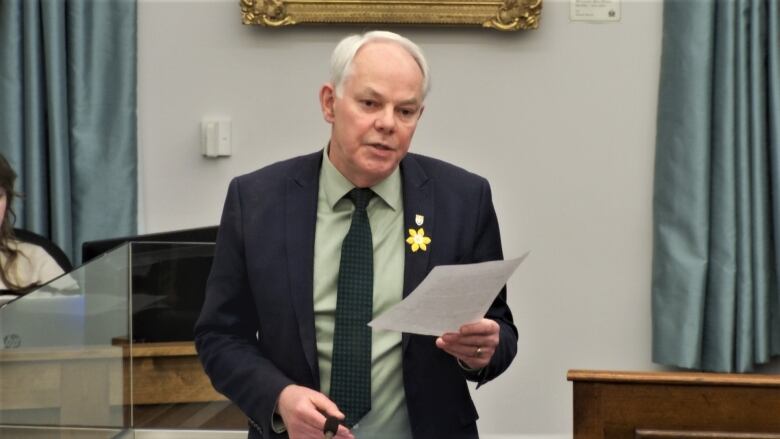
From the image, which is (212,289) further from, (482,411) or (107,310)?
(482,411)

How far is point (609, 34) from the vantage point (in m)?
4.63

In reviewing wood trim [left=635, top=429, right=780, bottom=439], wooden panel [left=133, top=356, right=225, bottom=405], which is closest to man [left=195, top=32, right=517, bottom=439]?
wood trim [left=635, top=429, right=780, bottom=439]

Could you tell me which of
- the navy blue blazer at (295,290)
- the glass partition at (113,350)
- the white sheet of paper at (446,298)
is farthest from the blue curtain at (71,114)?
the white sheet of paper at (446,298)

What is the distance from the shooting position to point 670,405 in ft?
7.23

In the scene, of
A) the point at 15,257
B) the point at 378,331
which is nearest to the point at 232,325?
the point at 378,331

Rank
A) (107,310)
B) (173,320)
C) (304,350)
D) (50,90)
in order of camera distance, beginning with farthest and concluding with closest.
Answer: (50,90) < (173,320) < (107,310) < (304,350)

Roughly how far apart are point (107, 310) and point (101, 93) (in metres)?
1.74

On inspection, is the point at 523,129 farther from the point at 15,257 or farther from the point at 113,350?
the point at 113,350

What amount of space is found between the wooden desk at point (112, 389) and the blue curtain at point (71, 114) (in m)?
1.54

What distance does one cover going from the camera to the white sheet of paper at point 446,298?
192cm

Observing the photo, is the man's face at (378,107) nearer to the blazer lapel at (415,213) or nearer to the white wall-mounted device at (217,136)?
the blazer lapel at (415,213)

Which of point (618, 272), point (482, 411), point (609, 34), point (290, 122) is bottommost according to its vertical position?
point (482, 411)

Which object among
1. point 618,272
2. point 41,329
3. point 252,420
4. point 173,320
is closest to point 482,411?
point 618,272

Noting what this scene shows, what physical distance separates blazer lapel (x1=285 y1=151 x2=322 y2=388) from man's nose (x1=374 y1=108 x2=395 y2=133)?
0.19 metres
